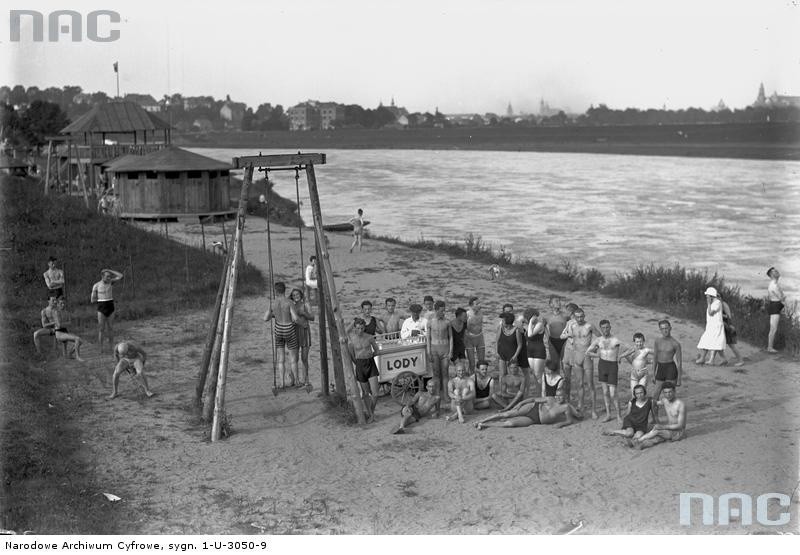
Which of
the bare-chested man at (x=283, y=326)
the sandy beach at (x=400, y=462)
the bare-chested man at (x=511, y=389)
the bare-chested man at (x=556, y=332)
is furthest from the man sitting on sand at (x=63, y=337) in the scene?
the bare-chested man at (x=556, y=332)

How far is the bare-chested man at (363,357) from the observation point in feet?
44.8

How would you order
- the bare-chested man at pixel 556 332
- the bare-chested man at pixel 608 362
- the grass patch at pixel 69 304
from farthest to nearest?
the bare-chested man at pixel 556 332 → the bare-chested man at pixel 608 362 → the grass patch at pixel 69 304

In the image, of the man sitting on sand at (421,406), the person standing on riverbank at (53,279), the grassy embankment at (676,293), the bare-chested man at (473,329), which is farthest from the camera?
the grassy embankment at (676,293)

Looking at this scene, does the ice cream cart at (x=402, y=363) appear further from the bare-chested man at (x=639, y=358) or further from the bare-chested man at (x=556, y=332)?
the bare-chested man at (x=639, y=358)

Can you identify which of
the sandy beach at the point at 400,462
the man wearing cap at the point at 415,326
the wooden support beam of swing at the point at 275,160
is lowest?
the sandy beach at the point at 400,462

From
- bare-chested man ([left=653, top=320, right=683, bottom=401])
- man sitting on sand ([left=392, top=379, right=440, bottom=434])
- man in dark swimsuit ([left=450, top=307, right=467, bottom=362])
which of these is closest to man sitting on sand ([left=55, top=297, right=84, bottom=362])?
A: man sitting on sand ([left=392, top=379, right=440, bottom=434])

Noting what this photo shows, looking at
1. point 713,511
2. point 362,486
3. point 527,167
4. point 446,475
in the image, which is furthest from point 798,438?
point 527,167

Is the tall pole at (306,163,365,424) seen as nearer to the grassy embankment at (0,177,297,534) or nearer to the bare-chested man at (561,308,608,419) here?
the bare-chested man at (561,308,608,419)

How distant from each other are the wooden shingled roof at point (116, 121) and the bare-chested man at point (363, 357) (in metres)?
29.7

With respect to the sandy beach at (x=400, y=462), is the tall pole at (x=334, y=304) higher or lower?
higher

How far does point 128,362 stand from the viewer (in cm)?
1440

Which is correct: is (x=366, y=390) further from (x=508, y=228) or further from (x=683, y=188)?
(x=683, y=188)

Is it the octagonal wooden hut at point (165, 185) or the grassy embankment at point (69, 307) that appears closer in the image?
the grassy embankment at point (69, 307)

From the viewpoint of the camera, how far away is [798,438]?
41.1 feet
